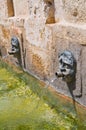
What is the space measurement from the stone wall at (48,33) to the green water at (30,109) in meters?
0.19

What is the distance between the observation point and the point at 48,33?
10.1 feet

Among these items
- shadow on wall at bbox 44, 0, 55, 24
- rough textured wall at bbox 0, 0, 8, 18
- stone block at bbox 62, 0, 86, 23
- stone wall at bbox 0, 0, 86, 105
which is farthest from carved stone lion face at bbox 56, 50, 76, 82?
rough textured wall at bbox 0, 0, 8, 18

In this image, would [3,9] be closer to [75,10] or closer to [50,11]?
[50,11]

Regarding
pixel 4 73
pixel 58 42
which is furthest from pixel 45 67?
pixel 4 73

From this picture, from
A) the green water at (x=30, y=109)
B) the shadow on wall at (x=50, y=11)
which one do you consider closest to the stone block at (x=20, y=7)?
the shadow on wall at (x=50, y=11)

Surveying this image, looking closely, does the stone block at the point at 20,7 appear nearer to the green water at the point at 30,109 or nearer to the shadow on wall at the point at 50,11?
the shadow on wall at the point at 50,11

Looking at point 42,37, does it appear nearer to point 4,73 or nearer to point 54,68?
point 54,68

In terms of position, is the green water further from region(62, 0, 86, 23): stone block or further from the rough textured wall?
the rough textured wall

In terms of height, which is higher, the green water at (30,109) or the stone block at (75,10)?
the stone block at (75,10)

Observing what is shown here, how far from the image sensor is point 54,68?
3.03 m

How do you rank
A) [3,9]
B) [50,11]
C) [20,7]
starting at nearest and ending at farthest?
1. [50,11]
2. [20,7]
3. [3,9]

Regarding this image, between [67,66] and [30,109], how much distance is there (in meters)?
0.82

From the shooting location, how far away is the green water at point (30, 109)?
9.09 feet

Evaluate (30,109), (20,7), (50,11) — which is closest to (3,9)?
(20,7)
